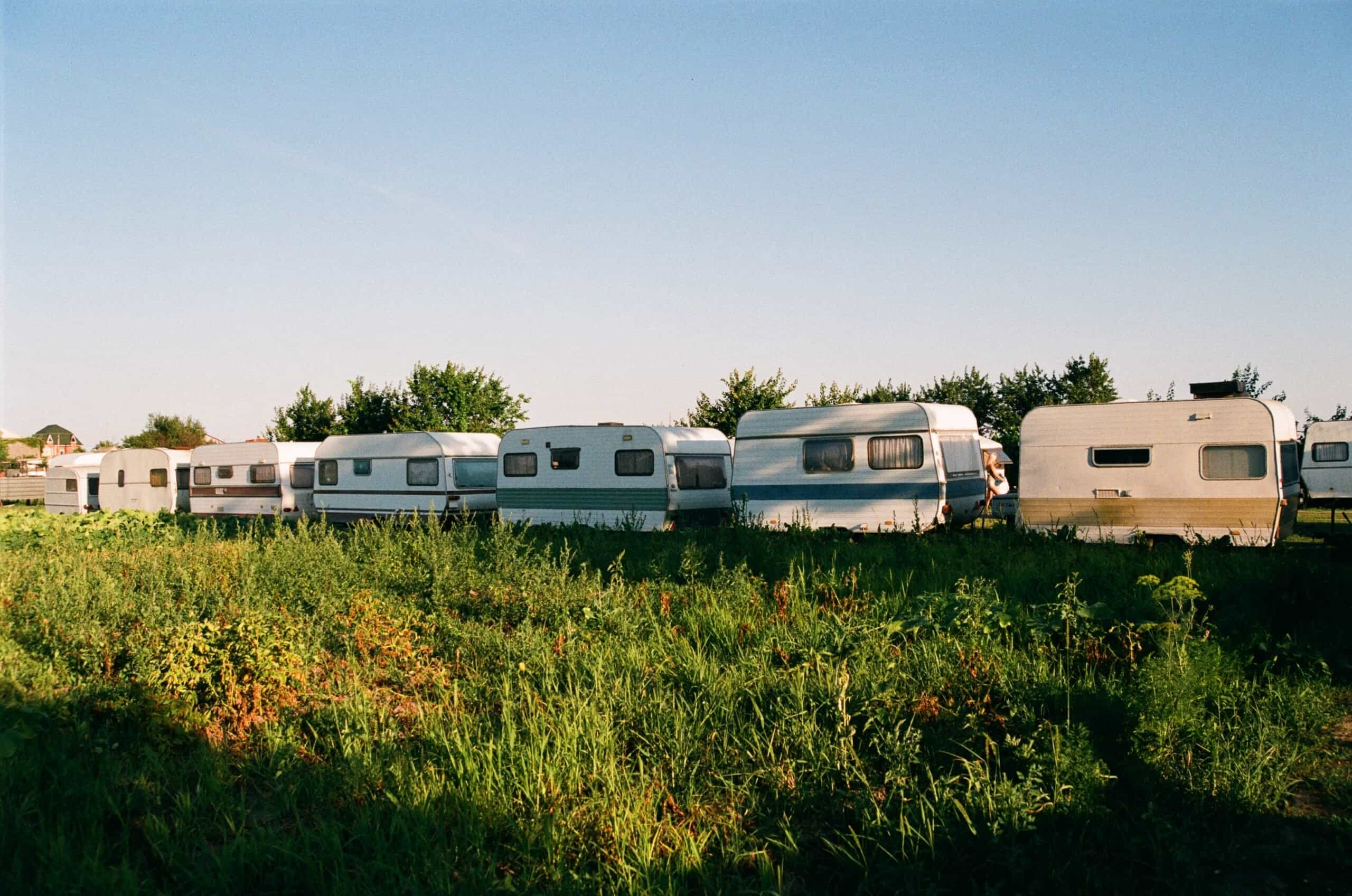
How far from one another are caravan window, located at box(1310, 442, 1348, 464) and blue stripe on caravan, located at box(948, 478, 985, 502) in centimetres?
1341

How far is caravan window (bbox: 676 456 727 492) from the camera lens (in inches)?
685

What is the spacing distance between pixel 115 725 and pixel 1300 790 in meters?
6.58

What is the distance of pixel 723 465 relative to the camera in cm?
1867

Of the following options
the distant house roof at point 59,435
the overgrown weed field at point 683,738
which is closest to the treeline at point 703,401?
the overgrown weed field at point 683,738

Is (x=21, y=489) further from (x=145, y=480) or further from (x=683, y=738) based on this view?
(x=683, y=738)

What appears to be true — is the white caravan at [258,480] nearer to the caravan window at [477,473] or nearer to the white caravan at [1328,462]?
the caravan window at [477,473]

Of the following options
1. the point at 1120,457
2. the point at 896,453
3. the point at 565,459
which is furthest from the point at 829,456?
the point at 565,459

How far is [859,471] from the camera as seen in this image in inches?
613

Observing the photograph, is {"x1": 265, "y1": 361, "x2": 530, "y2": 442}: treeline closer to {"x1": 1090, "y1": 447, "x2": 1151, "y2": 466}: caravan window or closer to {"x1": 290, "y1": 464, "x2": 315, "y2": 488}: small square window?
{"x1": 290, "y1": 464, "x2": 315, "y2": 488}: small square window

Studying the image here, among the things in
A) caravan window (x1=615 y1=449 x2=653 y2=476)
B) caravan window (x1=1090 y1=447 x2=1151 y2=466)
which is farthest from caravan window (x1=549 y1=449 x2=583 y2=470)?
caravan window (x1=1090 y1=447 x2=1151 y2=466)

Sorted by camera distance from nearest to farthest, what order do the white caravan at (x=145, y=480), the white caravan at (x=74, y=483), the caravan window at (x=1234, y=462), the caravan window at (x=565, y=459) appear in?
the caravan window at (x=1234, y=462)
the caravan window at (x=565, y=459)
the white caravan at (x=145, y=480)
the white caravan at (x=74, y=483)

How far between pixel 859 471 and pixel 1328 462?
16200 mm

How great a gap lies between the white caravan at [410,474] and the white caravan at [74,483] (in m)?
13.2

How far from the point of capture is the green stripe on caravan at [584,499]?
56.1 feet
